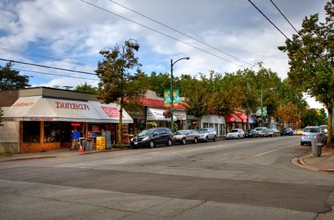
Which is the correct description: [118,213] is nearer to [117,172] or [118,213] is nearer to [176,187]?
[176,187]

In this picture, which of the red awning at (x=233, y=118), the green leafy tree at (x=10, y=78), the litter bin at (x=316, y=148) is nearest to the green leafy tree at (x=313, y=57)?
the litter bin at (x=316, y=148)

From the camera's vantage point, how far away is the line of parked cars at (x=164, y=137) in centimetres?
2980

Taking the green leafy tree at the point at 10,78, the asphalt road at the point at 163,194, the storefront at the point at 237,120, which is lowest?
the asphalt road at the point at 163,194

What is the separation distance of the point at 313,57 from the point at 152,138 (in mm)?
13796

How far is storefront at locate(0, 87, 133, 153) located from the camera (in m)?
26.4

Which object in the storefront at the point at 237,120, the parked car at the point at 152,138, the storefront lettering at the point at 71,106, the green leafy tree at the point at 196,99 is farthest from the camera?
the storefront at the point at 237,120

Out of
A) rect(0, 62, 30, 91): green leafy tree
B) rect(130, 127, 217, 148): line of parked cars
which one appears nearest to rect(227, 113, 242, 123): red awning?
rect(130, 127, 217, 148): line of parked cars

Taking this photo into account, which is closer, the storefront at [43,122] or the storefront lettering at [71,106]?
the storefront at [43,122]

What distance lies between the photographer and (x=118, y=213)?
710 centimetres

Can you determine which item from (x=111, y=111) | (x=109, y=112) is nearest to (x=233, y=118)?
(x=111, y=111)

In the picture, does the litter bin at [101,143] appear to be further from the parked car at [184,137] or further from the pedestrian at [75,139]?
the parked car at [184,137]

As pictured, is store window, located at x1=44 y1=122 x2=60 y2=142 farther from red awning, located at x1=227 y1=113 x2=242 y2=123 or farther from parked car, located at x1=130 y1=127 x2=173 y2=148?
red awning, located at x1=227 y1=113 x2=242 y2=123

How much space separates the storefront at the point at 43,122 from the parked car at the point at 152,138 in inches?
92.3

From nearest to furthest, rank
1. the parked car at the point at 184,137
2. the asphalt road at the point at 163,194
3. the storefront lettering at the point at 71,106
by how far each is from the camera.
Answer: the asphalt road at the point at 163,194, the storefront lettering at the point at 71,106, the parked car at the point at 184,137
